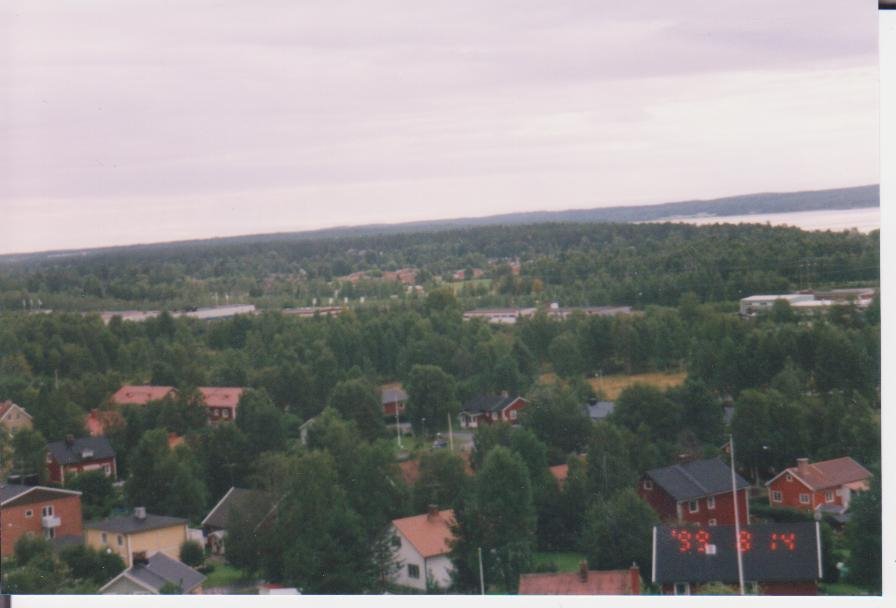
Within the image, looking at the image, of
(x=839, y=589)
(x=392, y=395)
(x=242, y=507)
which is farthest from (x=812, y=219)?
(x=242, y=507)

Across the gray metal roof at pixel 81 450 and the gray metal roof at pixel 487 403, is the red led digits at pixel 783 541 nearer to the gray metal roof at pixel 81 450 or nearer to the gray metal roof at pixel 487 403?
the gray metal roof at pixel 487 403

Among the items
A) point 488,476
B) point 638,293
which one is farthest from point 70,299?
point 638,293

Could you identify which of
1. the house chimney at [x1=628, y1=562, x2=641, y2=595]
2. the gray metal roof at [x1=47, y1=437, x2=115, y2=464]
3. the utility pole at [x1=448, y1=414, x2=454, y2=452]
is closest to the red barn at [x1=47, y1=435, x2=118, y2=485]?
the gray metal roof at [x1=47, y1=437, x2=115, y2=464]

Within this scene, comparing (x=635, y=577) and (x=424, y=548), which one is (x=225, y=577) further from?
(x=635, y=577)

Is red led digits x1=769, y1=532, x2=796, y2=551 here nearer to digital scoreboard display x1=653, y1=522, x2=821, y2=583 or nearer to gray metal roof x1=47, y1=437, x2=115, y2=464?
digital scoreboard display x1=653, y1=522, x2=821, y2=583

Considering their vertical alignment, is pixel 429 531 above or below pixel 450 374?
below
